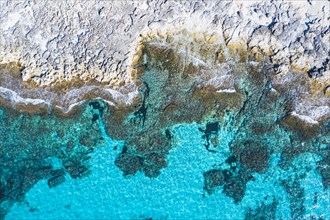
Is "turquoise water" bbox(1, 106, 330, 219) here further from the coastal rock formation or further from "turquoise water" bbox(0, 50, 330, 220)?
the coastal rock formation

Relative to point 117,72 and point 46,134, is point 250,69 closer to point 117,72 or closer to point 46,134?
point 117,72

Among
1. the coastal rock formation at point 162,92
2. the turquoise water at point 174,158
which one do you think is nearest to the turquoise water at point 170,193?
the turquoise water at point 174,158

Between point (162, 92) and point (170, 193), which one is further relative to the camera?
point (162, 92)

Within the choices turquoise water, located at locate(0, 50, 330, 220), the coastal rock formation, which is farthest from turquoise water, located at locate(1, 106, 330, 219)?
the coastal rock formation

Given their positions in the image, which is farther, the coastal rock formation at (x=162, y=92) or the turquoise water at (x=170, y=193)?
the coastal rock formation at (x=162, y=92)

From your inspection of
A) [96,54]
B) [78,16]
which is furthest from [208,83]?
[78,16]

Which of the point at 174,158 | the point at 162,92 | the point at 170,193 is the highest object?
the point at 162,92

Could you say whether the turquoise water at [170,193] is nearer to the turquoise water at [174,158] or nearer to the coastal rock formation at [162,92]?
the turquoise water at [174,158]

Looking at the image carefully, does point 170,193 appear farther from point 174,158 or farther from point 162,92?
point 162,92

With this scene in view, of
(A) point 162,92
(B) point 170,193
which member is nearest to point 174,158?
(B) point 170,193
